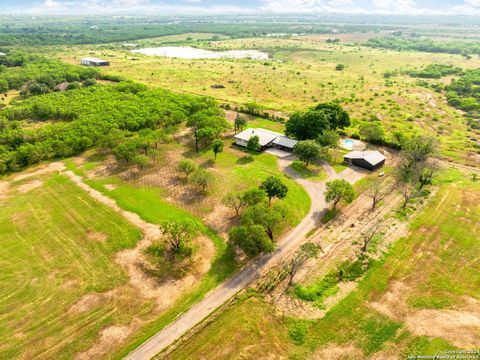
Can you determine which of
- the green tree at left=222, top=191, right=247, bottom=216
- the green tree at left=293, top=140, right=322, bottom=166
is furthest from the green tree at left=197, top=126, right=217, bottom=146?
the green tree at left=222, top=191, right=247, bottom=216

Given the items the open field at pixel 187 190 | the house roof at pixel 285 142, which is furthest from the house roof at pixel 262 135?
the open field at pixel 187 190

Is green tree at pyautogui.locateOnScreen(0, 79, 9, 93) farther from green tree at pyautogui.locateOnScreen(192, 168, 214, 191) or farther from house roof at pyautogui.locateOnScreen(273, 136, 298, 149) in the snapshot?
house roof at pyautogui.locateOnScreen(273, 136, 298, 149)

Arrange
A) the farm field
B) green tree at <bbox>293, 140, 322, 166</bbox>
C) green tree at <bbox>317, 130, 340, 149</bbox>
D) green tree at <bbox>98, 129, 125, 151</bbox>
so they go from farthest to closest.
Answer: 1. green tree at <bbox>98, 129, 125, 151</bbox>
2. green tree at <bbox>317, 130, 340, 149</bbox>
3. green tree at <bbox>293, 140, 322, 166</bbox>
4. the farm field

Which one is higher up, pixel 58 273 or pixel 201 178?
pixel 201 178

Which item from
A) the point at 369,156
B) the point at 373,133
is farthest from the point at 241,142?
the point at 373,133

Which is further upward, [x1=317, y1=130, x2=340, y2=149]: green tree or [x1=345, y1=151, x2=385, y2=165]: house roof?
[x1=317, y1=130, x2=340, y2=149]: green tree

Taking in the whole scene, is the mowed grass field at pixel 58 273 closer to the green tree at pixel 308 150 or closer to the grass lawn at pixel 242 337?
the grass lawn at pixel 242 337

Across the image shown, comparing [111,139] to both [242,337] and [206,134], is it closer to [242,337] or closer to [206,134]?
[206,134]
